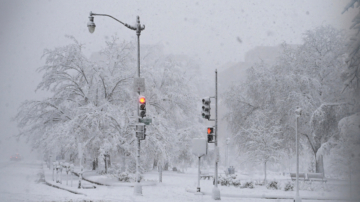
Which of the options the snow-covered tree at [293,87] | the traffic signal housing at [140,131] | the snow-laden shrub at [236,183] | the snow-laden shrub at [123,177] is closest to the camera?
the traffic signal housing at [140,131]

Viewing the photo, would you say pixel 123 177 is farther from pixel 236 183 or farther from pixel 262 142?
pixel 262 142

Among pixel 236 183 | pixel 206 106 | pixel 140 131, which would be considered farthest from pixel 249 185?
pixel 140 131

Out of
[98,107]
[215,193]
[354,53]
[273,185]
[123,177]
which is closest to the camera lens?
[354,53]

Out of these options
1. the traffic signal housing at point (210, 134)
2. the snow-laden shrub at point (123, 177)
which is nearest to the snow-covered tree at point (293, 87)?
the snow-laden shrub at point (123, 177)

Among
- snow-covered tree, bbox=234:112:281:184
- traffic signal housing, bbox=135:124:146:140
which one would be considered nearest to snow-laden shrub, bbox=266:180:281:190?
snow-covered tree, bbox=234:112:281:184

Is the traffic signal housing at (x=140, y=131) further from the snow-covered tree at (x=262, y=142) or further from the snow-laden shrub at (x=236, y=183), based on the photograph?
the snow-covered tree at (x=262, y=142)

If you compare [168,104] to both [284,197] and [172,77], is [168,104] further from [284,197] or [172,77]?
[284,197]

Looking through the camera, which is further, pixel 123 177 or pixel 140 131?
pixel 123 177

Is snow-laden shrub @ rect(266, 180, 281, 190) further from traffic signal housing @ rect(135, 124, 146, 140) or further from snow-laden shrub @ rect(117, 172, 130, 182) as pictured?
traffic signal housing @ rect(135, 124, 146, 140)

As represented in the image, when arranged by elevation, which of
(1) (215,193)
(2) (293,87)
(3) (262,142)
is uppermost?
(2) (293,87)

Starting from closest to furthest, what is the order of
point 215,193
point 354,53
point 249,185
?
point 354,53 → point 215,193 → point 249,185

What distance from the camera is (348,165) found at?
20.7 m

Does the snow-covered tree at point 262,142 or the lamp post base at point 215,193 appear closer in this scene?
the lamp post base at point 215,193

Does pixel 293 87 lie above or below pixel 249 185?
above
